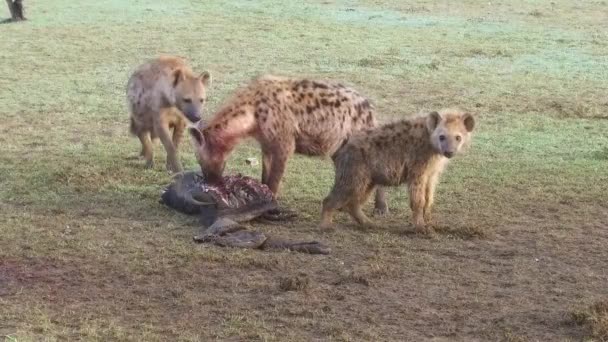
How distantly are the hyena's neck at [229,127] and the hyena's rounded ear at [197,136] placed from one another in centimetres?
4

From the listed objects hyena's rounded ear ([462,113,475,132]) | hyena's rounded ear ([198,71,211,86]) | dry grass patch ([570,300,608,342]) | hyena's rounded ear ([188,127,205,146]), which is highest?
hyena's rounded ear ([462,113,475,132])

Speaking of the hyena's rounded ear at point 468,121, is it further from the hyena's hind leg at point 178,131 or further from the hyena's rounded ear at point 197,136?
the hyena's hind leg at point 178,131

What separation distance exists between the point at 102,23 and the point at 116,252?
23.2 feet

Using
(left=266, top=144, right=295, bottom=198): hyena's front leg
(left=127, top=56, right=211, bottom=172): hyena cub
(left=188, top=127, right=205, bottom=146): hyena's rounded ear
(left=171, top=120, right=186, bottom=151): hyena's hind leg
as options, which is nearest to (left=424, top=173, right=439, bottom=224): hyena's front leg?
(left=266, top=144, right=295, bottom=198): hyena's front leg

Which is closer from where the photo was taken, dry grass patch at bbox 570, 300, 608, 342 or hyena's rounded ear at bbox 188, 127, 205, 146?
dry grass patch at bbox 570, 300, 608, 342

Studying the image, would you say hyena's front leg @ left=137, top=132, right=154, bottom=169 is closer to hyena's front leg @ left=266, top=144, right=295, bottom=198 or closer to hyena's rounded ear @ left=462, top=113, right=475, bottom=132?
hyena's front leg @ left=266, top=144, right=295, bottom=198

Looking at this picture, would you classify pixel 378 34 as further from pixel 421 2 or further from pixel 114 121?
pixel 114 121

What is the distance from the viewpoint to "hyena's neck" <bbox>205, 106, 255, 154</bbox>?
4.61 m

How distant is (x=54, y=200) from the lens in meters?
4.80

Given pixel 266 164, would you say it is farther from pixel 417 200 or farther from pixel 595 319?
pixel 595 319

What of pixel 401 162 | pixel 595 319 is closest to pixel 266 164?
pixel 401 162

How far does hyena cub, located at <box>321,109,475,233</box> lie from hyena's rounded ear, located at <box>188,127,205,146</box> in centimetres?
61

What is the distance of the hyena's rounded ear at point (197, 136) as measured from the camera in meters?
4.57

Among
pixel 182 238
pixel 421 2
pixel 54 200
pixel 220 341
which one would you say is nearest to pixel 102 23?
pixel 421 2
